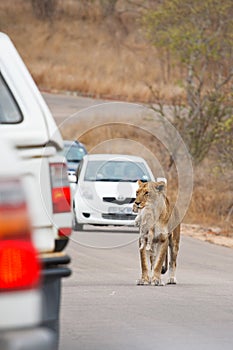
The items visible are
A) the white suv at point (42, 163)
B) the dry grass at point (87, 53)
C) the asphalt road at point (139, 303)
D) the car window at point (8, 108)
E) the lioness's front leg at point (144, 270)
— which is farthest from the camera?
the dry grass at point (87, 53)

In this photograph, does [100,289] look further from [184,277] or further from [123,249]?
[123,249]

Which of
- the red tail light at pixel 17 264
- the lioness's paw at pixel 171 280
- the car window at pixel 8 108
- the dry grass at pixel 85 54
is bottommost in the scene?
the lioness's paw at pixel 171 280

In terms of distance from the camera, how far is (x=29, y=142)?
6.69m

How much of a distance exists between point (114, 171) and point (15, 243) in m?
14.1

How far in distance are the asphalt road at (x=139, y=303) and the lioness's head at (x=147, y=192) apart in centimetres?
83

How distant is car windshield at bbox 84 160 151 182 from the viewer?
17491mm

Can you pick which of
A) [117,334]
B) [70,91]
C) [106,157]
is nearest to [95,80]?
[70,91]

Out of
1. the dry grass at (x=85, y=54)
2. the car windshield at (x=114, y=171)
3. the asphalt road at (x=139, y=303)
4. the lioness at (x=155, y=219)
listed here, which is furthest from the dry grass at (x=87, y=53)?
the lioness at (x=155, y=219)

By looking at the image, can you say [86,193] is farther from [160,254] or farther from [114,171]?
[160,254]

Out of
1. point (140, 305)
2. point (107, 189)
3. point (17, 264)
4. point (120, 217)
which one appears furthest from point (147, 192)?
point (17, 264)

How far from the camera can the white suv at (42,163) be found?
20.8 ft

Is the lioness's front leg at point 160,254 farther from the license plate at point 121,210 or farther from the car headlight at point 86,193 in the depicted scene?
the car headlight at point 86,193

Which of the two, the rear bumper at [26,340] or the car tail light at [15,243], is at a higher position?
the car tail light at [15,243]

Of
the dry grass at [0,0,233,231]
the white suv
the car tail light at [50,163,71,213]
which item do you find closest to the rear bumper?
the white suv
